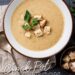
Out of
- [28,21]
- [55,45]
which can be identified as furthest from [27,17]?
[55,45]

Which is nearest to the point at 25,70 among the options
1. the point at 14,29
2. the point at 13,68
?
the point at 13,68

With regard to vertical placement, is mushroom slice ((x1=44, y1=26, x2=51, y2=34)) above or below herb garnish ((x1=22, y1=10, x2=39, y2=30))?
below

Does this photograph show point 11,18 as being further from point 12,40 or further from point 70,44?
point 70,44

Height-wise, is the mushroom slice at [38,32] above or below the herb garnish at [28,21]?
below

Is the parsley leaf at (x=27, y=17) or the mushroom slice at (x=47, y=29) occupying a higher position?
the parsley leaf at (x=27, y=17)

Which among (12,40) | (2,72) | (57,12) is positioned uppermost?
(57,12)
